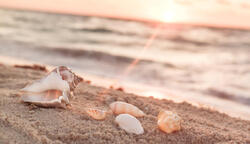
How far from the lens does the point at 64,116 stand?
6.22ft

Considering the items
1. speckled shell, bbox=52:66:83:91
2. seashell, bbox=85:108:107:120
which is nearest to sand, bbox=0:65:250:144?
seashell, bbox=85:108:107:120

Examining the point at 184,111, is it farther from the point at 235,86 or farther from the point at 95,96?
the point at 235,86

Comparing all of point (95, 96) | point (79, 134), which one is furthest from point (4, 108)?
point (95, 96)

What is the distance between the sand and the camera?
64.6 inches

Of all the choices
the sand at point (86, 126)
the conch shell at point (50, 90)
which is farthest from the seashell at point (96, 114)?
the conch shell at point (50, 90)

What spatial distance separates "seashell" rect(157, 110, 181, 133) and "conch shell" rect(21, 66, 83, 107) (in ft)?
2.24

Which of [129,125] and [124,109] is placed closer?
[129,125]

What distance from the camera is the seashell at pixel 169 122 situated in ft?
6.12

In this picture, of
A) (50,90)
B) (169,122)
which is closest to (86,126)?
(50,90)

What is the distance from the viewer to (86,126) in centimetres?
182

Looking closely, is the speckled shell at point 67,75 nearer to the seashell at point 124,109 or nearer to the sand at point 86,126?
the sand at point 86,126

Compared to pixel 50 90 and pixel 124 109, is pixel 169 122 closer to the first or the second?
pixel 124 109

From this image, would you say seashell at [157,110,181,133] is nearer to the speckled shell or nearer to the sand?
the sand

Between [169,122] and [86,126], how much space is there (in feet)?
1.81
